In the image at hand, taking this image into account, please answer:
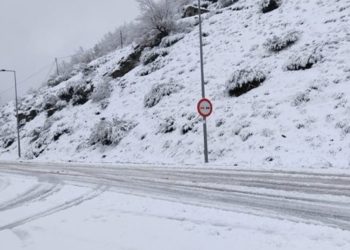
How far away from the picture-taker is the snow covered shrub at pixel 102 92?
36.0m

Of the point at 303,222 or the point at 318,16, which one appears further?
the point at 318,16

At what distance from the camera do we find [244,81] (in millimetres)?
22766

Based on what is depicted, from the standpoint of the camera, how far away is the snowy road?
6.62 m

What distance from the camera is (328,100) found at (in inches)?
713

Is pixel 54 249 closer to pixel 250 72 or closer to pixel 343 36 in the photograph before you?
pixel 250 72

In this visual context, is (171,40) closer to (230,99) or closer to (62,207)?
(230,99)

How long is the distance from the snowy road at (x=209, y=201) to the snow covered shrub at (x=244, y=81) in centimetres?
953

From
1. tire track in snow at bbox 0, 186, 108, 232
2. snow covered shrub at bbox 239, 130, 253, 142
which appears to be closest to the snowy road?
tire track in snow at bbox 0, 186, 108, 232

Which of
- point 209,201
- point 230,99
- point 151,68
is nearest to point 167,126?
point 230,99

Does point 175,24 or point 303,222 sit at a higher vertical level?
point 175,24

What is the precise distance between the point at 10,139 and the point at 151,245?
42195 millimetres

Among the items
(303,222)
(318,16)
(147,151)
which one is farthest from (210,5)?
(303,222)

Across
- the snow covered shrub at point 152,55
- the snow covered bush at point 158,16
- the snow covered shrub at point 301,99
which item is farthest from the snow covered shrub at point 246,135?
the snow covered bush at point 158,16

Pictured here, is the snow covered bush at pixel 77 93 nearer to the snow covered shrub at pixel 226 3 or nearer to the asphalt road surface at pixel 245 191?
the snow covered shrub at pixel 226 3
